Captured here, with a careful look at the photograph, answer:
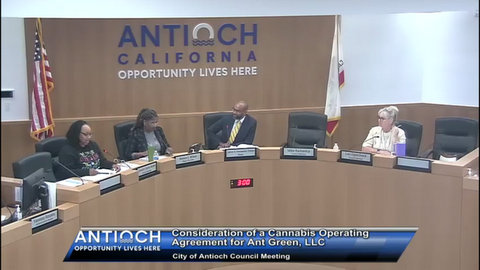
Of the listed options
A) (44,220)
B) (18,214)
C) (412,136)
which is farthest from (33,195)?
(412,136)

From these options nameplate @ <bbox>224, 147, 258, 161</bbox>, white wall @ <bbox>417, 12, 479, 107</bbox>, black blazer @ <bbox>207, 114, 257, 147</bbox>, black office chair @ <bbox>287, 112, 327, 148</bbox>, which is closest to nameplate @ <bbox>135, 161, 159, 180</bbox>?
nameplate @ <bbox>224, 147, 258, 161</bbox>

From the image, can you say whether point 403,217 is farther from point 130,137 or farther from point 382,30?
point 382,30

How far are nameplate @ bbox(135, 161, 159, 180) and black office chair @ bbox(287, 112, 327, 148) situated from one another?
1919mm

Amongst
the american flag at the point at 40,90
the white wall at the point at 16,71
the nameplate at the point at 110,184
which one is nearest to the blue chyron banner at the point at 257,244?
the nameplate at the point at 110,184

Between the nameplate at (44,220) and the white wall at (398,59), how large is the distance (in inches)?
201

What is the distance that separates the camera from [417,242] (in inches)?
168

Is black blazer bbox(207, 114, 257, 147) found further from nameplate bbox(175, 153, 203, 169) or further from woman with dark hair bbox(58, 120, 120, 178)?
woman with dark hair bbox(58, 120, 120, 178)

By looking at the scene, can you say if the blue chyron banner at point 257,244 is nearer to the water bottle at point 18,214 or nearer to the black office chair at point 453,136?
the water bottle at point 18,214

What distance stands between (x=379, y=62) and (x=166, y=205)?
4478 mm

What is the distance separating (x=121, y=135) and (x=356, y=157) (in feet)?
7.33

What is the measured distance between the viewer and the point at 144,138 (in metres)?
5.31

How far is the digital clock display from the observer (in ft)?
15.3

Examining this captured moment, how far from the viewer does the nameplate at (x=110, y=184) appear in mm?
3771

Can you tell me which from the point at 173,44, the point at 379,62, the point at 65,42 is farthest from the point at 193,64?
the point at 379,62
